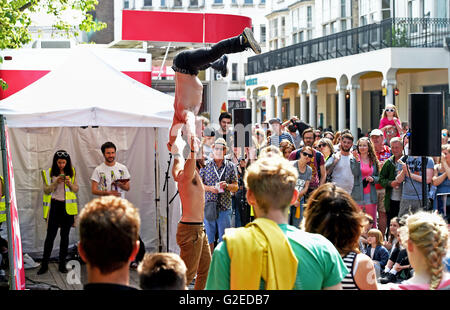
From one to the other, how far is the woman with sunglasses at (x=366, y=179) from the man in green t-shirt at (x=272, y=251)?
7253 mm

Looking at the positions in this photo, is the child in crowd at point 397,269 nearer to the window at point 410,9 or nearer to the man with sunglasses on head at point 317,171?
the man with sunglasses on head at point 317,171

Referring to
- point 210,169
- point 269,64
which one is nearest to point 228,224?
point 210,169

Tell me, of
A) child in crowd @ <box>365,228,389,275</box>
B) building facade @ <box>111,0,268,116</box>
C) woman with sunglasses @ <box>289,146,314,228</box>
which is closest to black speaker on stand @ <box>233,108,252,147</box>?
woman with sunglasses @ <box>289,146,314,228</box>

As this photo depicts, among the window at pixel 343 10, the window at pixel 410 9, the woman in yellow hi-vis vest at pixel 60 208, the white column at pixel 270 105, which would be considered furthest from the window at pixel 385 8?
the woman in yellow hi-vis vest at pixel 60 208

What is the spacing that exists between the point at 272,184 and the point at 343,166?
7375 mm

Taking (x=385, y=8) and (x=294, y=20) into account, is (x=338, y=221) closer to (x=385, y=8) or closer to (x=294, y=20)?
(x=385, y=8)

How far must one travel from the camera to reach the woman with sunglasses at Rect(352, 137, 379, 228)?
10336 millimetres

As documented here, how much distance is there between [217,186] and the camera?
902 centimetres

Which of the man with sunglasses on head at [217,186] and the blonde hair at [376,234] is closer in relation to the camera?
the blonde hair at [376,234]

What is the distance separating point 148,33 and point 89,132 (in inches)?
123

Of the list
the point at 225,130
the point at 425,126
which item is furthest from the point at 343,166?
the point at 425,126

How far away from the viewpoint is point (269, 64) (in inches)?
1772

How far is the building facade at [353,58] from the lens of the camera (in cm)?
2612
